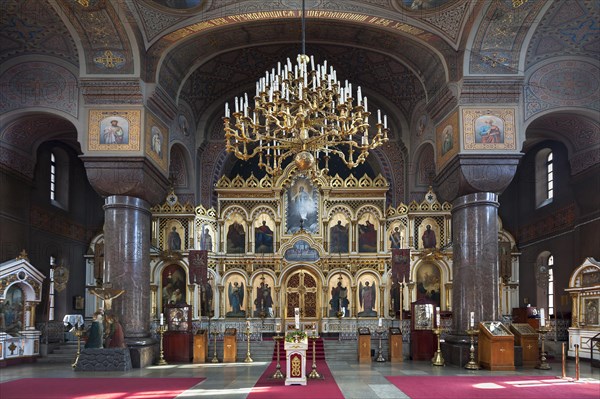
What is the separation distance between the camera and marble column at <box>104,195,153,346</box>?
720 inches

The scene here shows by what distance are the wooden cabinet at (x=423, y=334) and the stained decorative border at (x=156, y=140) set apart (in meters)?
8.42

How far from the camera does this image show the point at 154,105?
1923 cm

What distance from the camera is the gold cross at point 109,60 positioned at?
59.7 ft

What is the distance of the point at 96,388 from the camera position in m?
13.4

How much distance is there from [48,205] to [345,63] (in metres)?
11.0

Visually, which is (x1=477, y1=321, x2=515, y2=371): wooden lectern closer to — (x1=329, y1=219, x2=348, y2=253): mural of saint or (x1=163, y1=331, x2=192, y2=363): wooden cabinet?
(x1=163, y1=331, x2=192, y2=363): wooden cabinet

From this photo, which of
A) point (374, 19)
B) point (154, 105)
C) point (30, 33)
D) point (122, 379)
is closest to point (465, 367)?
point (122, 379)

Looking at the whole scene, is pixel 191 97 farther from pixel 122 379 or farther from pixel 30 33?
pixel 122 379

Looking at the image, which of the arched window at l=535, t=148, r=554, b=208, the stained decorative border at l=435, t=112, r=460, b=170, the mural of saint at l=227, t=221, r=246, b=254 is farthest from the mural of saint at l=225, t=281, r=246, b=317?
the arched window at l=535, t=148, r=554, b=208

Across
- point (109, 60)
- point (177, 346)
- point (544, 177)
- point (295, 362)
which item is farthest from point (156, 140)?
point (544, 177)

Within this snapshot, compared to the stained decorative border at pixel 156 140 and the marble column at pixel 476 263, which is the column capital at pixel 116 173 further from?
the marble column at pixel 476 263

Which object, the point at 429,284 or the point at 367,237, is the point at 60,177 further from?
the point at 429,284

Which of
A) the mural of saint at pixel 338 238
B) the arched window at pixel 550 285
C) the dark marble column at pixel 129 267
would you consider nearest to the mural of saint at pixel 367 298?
the mural of saint at pixel 338 238

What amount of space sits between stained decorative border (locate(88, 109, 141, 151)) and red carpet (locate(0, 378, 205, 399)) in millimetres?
6196
